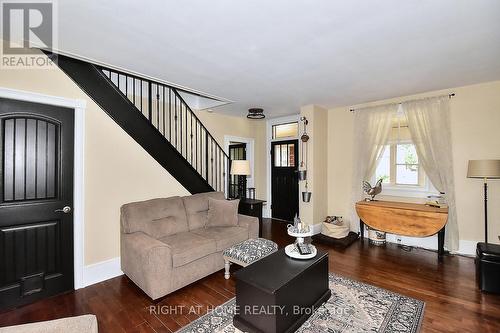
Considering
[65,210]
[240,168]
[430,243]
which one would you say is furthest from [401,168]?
[65,210]

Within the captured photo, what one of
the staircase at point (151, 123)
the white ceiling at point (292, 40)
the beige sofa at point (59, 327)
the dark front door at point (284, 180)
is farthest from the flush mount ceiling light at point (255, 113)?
the beige sofa at point (59, 327)

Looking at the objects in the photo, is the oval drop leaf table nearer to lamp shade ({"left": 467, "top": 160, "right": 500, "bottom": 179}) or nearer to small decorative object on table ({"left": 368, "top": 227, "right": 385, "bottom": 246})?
small decorative object on table ({"left": 368, "top": 227, "right": 385, "bottom": 246})

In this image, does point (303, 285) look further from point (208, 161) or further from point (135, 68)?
point (208, 161)

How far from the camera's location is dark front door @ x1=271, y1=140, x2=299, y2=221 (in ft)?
18.1

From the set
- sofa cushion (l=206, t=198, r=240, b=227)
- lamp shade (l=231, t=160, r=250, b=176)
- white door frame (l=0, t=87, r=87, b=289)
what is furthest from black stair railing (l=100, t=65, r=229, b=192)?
white door frame (l=0, t=87, r=87, b=289)

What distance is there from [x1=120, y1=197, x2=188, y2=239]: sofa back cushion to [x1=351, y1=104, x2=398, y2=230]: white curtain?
3.26 m

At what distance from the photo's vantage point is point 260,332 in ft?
6.07

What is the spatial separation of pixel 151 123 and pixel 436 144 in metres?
4.44

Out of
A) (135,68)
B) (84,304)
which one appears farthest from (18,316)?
(135,68)

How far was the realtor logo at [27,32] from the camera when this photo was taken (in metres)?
1.79

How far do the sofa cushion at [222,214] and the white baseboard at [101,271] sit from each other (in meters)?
1.26

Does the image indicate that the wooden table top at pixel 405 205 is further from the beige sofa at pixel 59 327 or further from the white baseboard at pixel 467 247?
the beige sofa at pixel 59 327

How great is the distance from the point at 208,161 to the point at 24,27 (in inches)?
131

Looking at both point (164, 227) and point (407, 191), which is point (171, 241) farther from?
point (407, 191)
